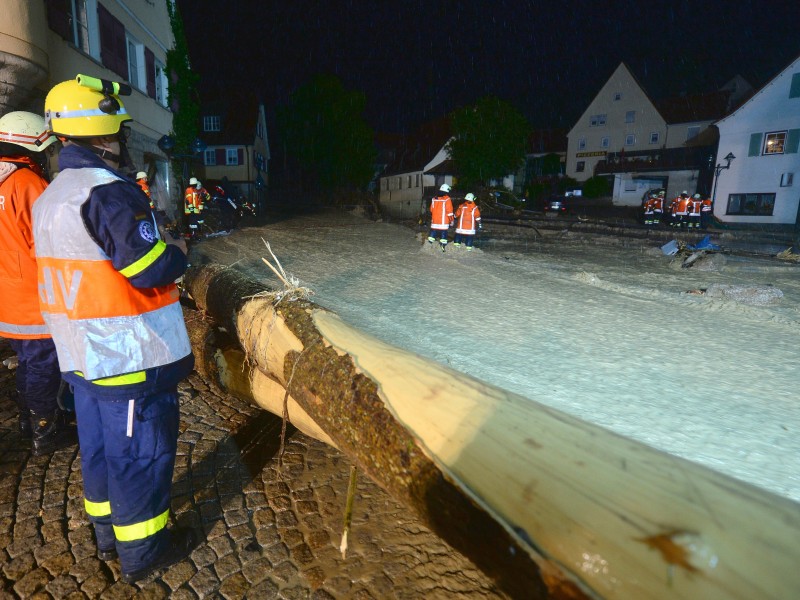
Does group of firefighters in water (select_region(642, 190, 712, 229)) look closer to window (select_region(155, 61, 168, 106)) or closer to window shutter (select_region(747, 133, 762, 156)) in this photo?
window shutter (select_region(747, 133, 762, 156))

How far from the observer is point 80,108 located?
222 cm

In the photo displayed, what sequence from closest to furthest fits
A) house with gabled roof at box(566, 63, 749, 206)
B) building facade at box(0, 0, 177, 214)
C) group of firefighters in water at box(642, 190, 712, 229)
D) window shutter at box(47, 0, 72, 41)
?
1. building facade at box(0, 0, 177, 214)
2. window shutter at box(47, 0, 72, 41)
3. group of firefighters in water at box(642, 190, 712, 229)
4. house with gabled roof at box(566, 63, 749, 206)

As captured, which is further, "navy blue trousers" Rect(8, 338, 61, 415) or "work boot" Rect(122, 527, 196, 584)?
"navy blue trousers" Rect(8, 338, 61, 415)

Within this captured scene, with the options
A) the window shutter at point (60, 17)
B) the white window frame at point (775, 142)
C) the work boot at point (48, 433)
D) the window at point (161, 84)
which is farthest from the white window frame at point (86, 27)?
the white window frame at point (775, 142)

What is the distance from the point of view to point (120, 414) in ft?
7.06

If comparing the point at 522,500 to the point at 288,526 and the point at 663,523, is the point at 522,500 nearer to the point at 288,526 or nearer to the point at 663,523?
the point at 663,523

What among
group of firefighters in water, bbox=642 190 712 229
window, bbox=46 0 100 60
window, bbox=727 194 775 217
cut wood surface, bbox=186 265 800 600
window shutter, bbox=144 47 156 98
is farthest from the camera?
window, bbox=727 194 775 217

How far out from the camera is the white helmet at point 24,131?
130 inches

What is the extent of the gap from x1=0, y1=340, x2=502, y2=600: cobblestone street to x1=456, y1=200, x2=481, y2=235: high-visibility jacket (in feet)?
32.0

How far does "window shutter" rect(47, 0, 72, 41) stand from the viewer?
8.31 m

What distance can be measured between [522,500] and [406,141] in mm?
47096

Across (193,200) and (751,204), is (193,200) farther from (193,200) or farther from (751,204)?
(751,204)

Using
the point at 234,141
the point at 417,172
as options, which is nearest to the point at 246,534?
the point at 417,172

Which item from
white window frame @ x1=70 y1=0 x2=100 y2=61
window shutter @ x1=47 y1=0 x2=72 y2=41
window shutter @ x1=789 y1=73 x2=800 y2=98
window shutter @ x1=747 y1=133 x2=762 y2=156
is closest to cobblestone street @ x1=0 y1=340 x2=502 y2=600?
window shutter @ x1=47 y1=0 x2=72 y2=41
